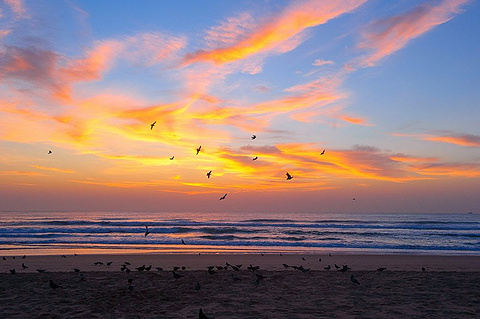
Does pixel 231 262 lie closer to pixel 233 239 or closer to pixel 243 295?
pixel 243 295

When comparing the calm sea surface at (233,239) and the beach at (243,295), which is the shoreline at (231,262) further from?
the calm sea surface at (233,239)

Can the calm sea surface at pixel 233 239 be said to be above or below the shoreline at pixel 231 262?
below

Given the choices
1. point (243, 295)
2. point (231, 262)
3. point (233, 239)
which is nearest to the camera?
point (243, 295)

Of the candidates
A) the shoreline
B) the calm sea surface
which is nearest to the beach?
the shoreline

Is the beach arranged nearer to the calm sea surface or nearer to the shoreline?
the shoreline

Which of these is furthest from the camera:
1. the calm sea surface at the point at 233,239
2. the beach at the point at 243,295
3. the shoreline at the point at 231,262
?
the calm sea surface at the point at 233,239

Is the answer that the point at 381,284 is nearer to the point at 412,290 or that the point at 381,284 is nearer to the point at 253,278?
the point at 412,290

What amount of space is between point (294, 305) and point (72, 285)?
7.01 metres

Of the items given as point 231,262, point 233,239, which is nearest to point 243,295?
point 231,262

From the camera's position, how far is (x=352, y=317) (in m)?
7.90

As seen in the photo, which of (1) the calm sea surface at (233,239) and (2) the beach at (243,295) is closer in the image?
(2) the beach at (243,295)

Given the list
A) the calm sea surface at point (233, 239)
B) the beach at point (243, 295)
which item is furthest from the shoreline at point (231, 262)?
the calm sea surface at point (233, 239)

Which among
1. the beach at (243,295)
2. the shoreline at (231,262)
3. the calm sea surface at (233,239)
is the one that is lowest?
the calm sea surface at (233,239)

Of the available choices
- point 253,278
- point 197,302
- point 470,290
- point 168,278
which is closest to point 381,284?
point 470,290
